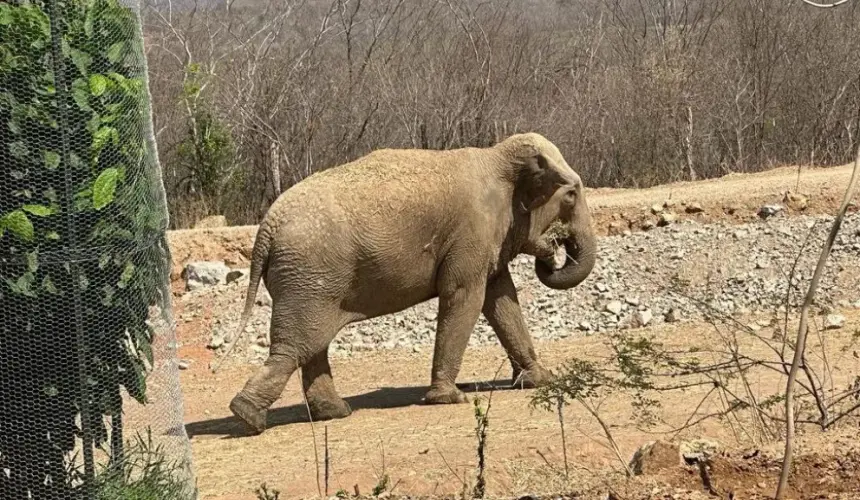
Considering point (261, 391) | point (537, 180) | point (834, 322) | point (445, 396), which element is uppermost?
point (537, 180)

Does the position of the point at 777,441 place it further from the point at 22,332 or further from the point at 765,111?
the point at 765,111

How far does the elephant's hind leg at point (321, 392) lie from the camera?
10945mm

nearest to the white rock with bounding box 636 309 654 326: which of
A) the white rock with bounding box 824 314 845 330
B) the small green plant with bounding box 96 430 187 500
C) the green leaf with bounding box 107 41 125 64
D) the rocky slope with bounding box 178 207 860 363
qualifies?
the rocky slope with bounding box 178 207 860 363

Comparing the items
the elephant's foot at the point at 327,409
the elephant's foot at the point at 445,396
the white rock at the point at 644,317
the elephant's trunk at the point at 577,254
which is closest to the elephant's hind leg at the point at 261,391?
the elephant's foot at the point at 327,409

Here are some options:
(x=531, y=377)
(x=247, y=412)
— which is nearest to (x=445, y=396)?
(x=531, y=377)

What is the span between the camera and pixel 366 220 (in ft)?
34.7

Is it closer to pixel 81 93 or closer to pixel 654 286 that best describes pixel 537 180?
pixel 654 286

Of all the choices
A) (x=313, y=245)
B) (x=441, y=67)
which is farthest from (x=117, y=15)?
(x=441, y=67)

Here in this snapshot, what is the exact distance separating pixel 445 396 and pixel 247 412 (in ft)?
6.22

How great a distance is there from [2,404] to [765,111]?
2514 cm

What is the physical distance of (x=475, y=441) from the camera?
354 inches

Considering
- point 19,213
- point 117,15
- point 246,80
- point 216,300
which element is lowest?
point 216,300

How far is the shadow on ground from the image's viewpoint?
11.2 meters

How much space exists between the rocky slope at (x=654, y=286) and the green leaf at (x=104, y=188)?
991 centimetres
